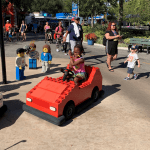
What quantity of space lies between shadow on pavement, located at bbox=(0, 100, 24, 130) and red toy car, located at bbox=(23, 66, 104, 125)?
0.27 metres

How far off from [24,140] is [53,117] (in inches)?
26.8

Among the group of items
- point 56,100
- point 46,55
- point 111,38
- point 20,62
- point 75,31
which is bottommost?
point 56,100

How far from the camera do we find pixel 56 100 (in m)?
3.71

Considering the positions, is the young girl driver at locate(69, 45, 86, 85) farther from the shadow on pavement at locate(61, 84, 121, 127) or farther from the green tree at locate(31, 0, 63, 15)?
the green tree at locate(31, 0, 63, 15)

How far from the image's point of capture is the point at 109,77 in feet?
24.0

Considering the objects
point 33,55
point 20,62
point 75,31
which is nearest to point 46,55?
point 33,55

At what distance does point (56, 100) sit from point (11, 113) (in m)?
1.20

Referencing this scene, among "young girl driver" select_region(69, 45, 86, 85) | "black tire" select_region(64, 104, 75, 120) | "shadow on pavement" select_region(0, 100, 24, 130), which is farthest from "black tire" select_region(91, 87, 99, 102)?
"shadow on pavement" select_region(0, 100, 24, 130)

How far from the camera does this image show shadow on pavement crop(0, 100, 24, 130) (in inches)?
149

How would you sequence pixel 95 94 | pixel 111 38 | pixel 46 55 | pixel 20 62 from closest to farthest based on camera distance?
pixel 95 94, pixel 20 62, pixel 46 55, pixel 111 38

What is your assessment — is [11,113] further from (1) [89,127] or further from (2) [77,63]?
(2) [77,63]

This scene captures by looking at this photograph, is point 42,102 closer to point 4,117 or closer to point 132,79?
point 4,117

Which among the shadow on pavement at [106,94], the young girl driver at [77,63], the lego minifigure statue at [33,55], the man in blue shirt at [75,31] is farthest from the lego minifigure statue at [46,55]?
the young girl driver at [77,63]

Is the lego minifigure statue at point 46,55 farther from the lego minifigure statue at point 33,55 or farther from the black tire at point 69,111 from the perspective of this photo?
the black tire at point 69,111
